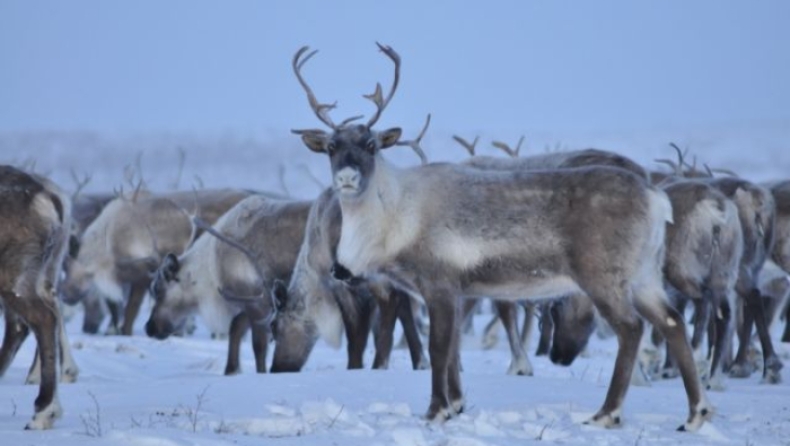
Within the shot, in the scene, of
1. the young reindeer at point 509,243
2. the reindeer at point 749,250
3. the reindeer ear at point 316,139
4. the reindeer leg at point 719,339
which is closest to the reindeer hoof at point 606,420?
the young reindeer at point 509,243

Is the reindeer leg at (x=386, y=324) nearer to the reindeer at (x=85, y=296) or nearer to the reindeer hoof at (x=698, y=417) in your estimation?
the reindeer hoof at (x=698, y=417)

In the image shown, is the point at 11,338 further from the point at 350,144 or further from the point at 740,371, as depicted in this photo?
the point at 740,371

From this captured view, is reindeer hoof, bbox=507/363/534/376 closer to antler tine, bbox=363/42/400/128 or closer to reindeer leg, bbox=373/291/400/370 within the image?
reindeer leg, bbox=373/291/400/370

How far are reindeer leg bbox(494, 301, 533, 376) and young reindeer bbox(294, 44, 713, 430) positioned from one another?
3.53 metres

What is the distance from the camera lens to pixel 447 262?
31.2 feet

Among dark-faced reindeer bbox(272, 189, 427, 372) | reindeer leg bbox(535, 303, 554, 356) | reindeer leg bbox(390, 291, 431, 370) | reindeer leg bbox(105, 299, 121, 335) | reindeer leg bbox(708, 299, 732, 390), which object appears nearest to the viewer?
reindeer leg bbox(708, 299, 732, 390)

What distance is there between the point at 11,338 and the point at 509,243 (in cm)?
480

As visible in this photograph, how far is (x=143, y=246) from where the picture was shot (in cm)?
2122

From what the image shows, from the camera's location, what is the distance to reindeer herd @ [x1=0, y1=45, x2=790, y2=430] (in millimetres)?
9195

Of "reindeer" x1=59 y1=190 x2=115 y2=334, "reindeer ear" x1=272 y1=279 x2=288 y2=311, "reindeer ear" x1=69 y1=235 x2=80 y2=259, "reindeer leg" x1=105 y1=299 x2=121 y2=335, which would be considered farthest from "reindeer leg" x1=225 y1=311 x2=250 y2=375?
"reindeer leg" x1=105 y1=299 x2=121 y2=335

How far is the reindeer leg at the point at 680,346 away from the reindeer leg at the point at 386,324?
3.69 meters

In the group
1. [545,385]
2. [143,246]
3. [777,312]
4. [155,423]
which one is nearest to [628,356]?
[545,385]

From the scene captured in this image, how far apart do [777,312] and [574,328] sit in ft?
16.3

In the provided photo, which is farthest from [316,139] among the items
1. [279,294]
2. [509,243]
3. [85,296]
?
[85,296]
